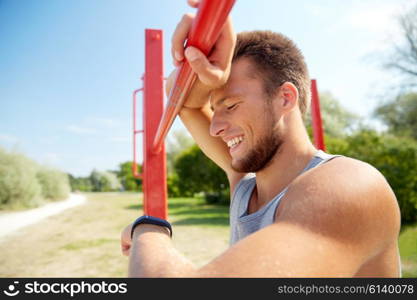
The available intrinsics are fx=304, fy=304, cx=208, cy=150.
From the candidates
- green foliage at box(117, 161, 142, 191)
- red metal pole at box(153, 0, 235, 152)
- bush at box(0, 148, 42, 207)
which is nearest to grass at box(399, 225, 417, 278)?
red metal pole at box(153, 0, 235, 152)

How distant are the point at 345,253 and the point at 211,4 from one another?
1.90 feet

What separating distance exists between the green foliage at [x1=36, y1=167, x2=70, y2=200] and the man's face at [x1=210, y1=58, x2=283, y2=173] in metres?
13.0

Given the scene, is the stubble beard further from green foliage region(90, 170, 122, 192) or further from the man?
green foliage region(90, 170, 122, 192)

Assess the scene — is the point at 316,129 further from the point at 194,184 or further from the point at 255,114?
the point at 194,184

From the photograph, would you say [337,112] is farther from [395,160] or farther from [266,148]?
[266,148]

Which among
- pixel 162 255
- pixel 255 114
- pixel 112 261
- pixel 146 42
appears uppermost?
pixel 146 42

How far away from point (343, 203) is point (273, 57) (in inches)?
27.1

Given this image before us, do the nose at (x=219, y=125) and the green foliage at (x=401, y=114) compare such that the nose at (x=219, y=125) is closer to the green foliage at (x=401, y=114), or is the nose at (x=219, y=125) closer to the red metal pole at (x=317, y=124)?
the red metal pole at (x=317, y=124)

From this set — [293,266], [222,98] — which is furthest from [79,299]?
[222,98]

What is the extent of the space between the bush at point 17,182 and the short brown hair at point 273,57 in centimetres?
1104

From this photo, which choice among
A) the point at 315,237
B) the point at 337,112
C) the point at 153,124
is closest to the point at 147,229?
the point at 315,237

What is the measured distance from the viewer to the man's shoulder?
657mm

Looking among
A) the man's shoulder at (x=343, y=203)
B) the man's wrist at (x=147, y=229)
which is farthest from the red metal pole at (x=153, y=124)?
the man's shoulder at (x=343, y=203)

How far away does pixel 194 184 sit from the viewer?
1510 cm
